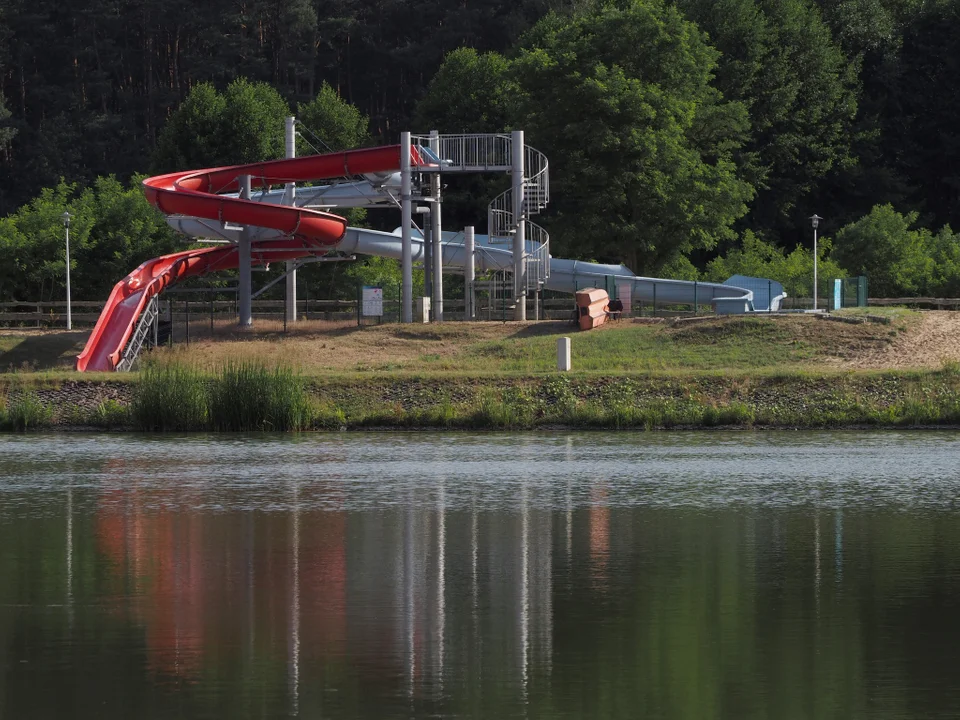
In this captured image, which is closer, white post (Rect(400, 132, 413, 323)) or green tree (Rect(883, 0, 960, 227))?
white post (Rect(400, 132, 413, 323))

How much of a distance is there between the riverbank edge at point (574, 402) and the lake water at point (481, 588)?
7.02 meters

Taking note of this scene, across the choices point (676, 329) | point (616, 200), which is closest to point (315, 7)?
point (616, 200)

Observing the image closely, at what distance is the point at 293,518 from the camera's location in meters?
24.2

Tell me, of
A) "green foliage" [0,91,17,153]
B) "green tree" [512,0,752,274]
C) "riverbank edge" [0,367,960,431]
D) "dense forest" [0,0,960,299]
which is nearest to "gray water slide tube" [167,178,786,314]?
"dense forest" [0,0,960,299]

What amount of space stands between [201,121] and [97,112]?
30252 millimetres

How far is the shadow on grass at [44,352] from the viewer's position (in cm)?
4819

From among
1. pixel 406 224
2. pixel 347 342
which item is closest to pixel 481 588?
pixel 347 342

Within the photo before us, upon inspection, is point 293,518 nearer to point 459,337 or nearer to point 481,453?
point 481,453

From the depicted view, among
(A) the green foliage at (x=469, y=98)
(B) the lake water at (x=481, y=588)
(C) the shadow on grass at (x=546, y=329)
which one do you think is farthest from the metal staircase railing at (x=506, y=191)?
(A) the green foliage at (x=469, y=98)

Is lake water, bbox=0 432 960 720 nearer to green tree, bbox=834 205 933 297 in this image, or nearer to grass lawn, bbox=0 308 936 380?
grass lawn, bbox=0 308 936 380

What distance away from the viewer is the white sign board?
53.9 m

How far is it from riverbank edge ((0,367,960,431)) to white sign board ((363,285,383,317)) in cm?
1270

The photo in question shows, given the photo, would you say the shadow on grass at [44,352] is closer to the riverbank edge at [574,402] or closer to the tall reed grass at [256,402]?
the riverbank edge at [574,402]

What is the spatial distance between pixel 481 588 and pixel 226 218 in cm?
3427
